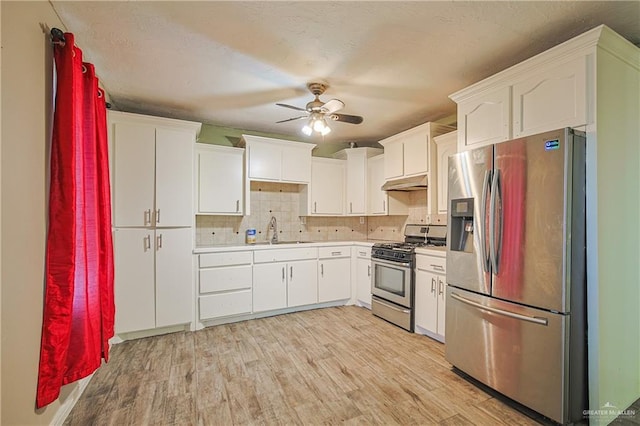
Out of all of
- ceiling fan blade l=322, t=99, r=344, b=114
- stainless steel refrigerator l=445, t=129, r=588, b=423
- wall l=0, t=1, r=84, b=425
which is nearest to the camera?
wall l=0, t=1, r=84, b=425

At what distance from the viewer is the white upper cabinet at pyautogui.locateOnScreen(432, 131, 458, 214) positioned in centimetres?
319

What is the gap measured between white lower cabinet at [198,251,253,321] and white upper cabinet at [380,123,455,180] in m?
2.17

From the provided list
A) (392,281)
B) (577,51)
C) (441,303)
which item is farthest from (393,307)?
(577,51)

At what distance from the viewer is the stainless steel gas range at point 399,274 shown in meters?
3.22

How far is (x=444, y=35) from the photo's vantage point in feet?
6.50

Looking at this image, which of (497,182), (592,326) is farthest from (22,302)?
(592,326)

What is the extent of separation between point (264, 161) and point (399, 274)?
2222 mm

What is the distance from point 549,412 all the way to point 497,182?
144 cm

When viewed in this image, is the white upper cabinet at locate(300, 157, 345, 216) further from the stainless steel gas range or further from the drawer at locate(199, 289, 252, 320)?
the drawer at locate(199, 289, 252, 320)

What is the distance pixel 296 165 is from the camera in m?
4.09

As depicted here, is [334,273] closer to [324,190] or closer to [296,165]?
[324,190]

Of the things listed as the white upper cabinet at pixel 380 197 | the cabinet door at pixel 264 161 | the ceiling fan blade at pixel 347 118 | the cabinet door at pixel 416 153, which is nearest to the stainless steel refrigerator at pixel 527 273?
the ceiling fan blade at pixel 347 118

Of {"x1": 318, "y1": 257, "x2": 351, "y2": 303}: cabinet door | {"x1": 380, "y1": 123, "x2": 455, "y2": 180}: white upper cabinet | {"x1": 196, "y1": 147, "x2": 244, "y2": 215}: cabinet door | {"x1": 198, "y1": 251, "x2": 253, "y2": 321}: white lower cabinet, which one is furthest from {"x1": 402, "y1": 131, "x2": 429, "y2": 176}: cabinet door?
{"x1": 198, "y1": 251, "x2": 253, "y2": 321}: white lower cabinet

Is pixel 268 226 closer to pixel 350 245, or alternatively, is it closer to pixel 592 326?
pixel 350 245
